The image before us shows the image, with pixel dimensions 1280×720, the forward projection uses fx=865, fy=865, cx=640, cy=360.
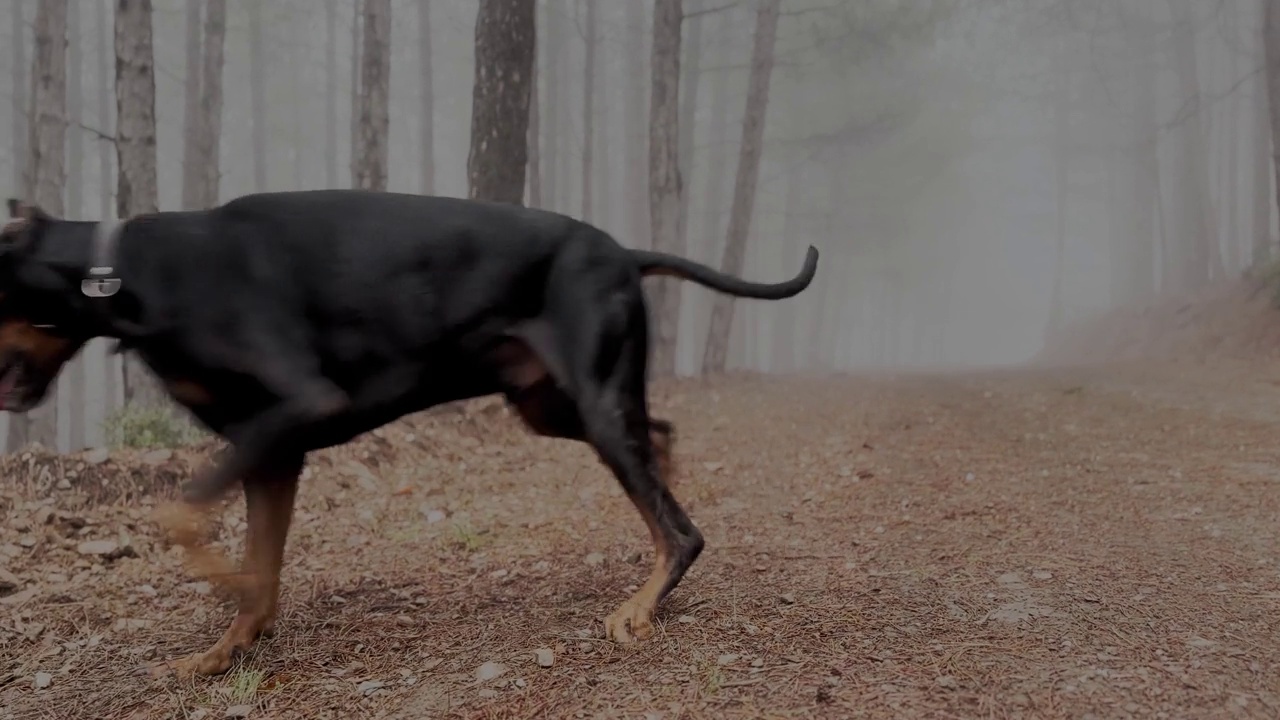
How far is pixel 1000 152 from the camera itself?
41531 mm

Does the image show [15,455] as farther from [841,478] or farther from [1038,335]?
[1038,335]

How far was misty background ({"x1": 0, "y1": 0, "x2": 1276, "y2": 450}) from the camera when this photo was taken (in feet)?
55.2

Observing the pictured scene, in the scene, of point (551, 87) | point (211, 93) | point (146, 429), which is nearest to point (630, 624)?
point (146, 429)

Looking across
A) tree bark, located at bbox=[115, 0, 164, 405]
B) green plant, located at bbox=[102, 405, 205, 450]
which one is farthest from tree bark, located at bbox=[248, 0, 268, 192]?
green plant, located at bbox=[102, 405, 205, 450]

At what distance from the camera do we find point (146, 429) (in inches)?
242

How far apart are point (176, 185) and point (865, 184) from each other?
25963mm

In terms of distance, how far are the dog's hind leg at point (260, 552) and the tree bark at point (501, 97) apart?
16.2ft

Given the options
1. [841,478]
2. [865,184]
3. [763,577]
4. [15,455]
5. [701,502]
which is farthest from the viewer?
[865,184]

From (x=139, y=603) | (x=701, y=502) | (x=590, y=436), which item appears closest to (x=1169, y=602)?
(x=590, y=436)

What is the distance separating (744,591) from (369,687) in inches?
56.4

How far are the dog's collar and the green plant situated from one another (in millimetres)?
3565

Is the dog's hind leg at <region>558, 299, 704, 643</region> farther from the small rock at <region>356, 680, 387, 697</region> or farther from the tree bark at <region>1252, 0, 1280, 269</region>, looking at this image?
the tree bark at <region>1252, 0, 1280, 269</region>

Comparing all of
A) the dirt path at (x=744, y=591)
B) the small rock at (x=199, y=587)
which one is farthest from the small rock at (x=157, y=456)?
the small rock at (x=199, y=587)

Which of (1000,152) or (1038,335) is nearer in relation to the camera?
(1000,152)
